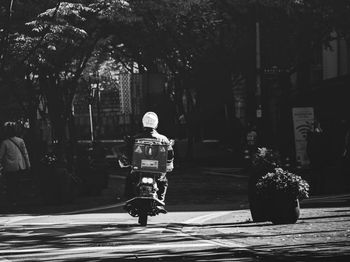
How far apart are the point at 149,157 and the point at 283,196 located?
211 cm

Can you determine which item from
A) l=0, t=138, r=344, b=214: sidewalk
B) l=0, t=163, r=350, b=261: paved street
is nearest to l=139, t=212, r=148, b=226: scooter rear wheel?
l=0, t=163, r=350, b=261: paved street

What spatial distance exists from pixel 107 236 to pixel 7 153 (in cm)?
767

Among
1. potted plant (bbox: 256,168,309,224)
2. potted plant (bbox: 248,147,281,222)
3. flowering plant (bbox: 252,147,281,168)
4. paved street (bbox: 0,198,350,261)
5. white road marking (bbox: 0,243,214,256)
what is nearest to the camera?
paved street (bbox: 0,198,350,261)

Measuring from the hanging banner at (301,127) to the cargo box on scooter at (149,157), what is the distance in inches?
528

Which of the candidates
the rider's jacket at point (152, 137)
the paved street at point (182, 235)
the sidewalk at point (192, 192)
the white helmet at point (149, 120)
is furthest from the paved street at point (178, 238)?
the sidewalk at point (192, 192)

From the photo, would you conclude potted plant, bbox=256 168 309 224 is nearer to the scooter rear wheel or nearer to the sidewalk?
the scooter rear wheel

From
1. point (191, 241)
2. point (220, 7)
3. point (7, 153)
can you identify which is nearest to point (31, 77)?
point (220, 7)

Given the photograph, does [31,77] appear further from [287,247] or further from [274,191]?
[287,247]

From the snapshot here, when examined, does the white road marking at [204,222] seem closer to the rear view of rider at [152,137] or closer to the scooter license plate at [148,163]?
the rear view of rider at [152,137]

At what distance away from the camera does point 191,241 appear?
39.1 feet

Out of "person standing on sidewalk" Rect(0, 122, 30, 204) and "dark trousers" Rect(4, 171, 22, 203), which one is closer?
"person standing on sidewalk" Rect(0, 122, 30, 204)

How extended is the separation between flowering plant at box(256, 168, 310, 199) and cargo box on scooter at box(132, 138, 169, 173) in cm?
151

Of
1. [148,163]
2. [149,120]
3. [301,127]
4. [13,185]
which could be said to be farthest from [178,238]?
[301,127]

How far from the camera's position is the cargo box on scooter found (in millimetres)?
14195
